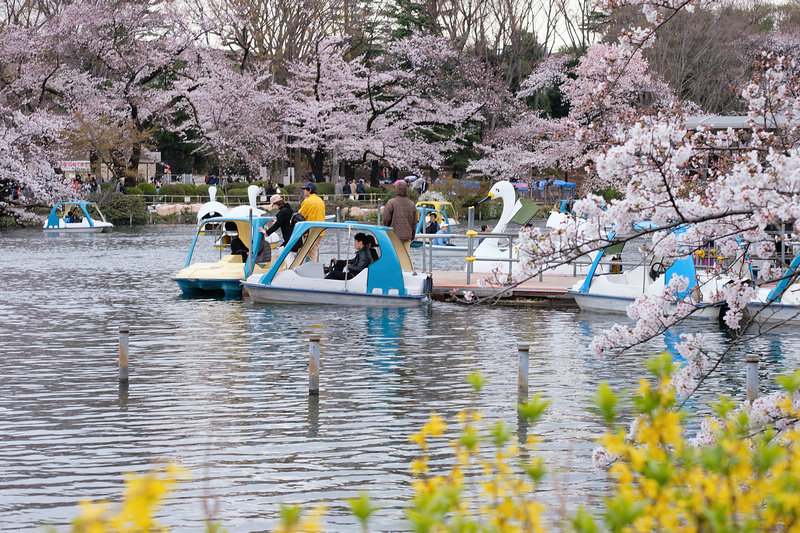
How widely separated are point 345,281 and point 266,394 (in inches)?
279

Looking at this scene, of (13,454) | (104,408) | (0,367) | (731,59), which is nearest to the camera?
(13,454)

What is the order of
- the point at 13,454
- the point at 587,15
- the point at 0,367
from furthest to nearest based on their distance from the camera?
the point at 587,15
the point at 0,367
the point at 13,454

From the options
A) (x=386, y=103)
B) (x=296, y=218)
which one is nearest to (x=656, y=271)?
(x=296, y=218)

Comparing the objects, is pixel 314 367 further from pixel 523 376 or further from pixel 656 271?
pixel 656 271

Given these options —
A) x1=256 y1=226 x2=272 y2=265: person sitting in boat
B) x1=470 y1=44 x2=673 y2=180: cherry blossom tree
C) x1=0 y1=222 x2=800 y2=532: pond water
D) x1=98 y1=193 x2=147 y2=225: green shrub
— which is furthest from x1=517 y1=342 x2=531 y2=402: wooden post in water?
x1=98 y1=193 x2=147 y2=225: green shrub

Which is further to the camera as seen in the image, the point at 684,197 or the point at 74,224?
the point at 74,224

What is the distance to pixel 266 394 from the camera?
11.1 m

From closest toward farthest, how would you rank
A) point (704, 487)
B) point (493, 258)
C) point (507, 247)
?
1. point (704, 487)
2. point (493, 258)
3. point (507, 247)

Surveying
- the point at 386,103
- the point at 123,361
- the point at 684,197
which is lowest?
the point at 123,361

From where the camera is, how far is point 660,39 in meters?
48.6

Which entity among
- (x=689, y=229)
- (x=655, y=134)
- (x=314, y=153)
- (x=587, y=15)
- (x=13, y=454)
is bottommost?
(x=13, y=454)

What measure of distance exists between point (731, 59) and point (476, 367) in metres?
39.6

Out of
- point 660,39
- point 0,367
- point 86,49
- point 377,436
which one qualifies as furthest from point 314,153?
point 377,436

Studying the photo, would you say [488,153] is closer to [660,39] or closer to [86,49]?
[660,39]
